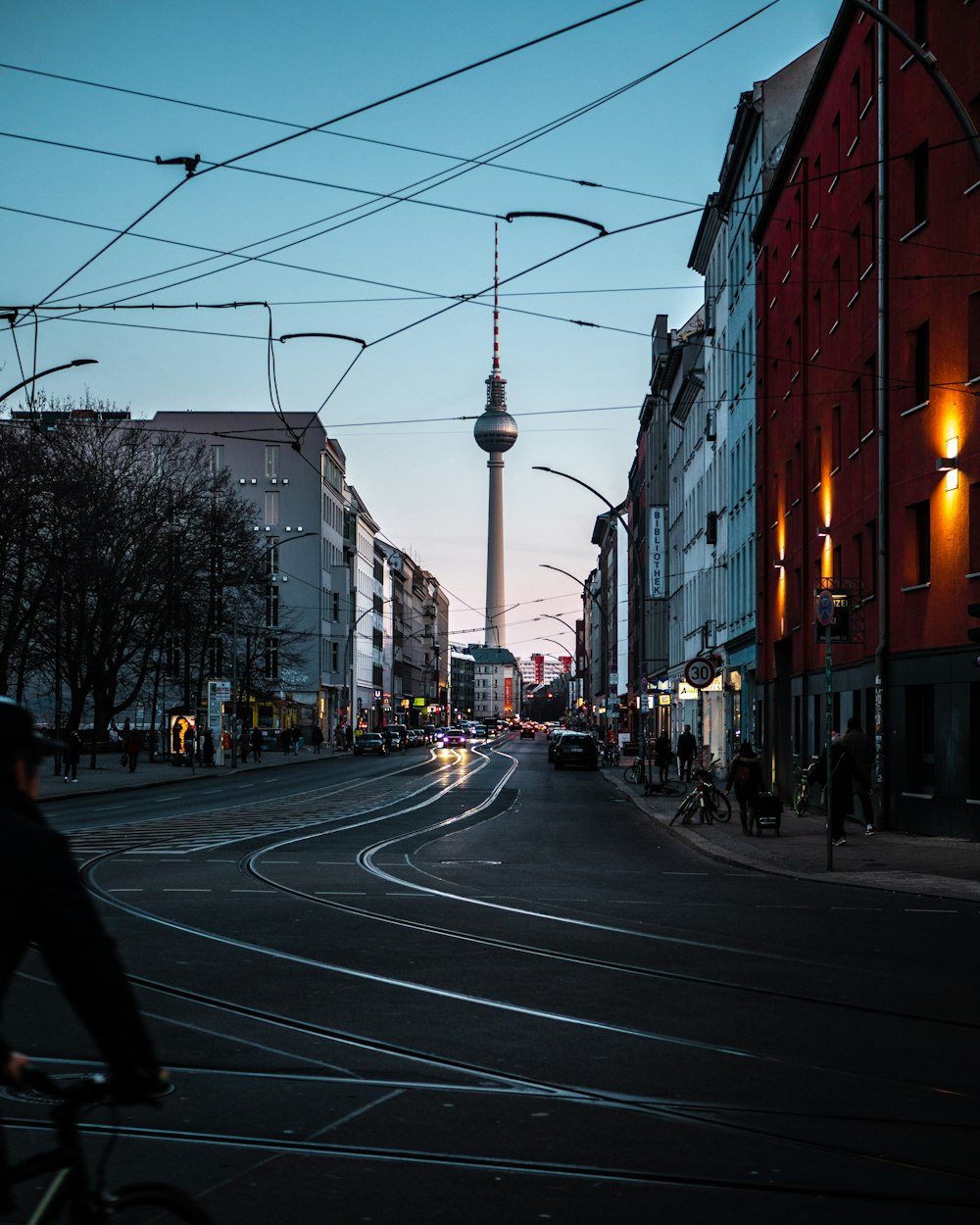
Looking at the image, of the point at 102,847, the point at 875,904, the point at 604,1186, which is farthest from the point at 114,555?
the point at 604,1186

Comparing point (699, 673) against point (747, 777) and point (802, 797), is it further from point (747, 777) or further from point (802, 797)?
point (747, 777)

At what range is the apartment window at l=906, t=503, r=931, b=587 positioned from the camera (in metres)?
28.3

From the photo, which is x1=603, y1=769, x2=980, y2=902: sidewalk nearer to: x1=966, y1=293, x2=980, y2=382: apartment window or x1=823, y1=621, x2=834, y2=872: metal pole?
x1=823, y1=621, x2=834, y2=872: metal pole

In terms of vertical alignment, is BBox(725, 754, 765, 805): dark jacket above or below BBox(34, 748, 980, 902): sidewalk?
above

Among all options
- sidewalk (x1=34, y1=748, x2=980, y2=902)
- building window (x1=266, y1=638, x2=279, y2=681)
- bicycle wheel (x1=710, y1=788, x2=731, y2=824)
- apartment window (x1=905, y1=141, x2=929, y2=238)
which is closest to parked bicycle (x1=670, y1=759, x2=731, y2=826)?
bicycle wheel (x1=710, y1=788, x2=731, y2=824)

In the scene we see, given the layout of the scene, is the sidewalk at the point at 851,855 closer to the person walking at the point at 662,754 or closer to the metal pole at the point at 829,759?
the metal pole at the point at 829,759

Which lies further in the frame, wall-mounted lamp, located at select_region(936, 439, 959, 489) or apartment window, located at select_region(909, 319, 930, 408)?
apartment window, located at select_region(909, 319, 930, 408)

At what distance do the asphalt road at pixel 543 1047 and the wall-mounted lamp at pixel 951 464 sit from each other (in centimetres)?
910

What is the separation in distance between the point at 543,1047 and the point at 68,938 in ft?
19.0

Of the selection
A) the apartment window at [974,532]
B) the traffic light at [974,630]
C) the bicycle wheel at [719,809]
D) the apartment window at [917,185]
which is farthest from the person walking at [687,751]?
the traffic light at [974,630]

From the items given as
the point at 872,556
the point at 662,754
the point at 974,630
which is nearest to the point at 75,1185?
the point at 974,630

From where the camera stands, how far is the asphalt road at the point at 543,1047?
6.29 metres

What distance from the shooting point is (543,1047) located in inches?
357

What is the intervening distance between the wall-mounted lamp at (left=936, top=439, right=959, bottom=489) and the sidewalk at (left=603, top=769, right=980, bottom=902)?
5348 millimetres
